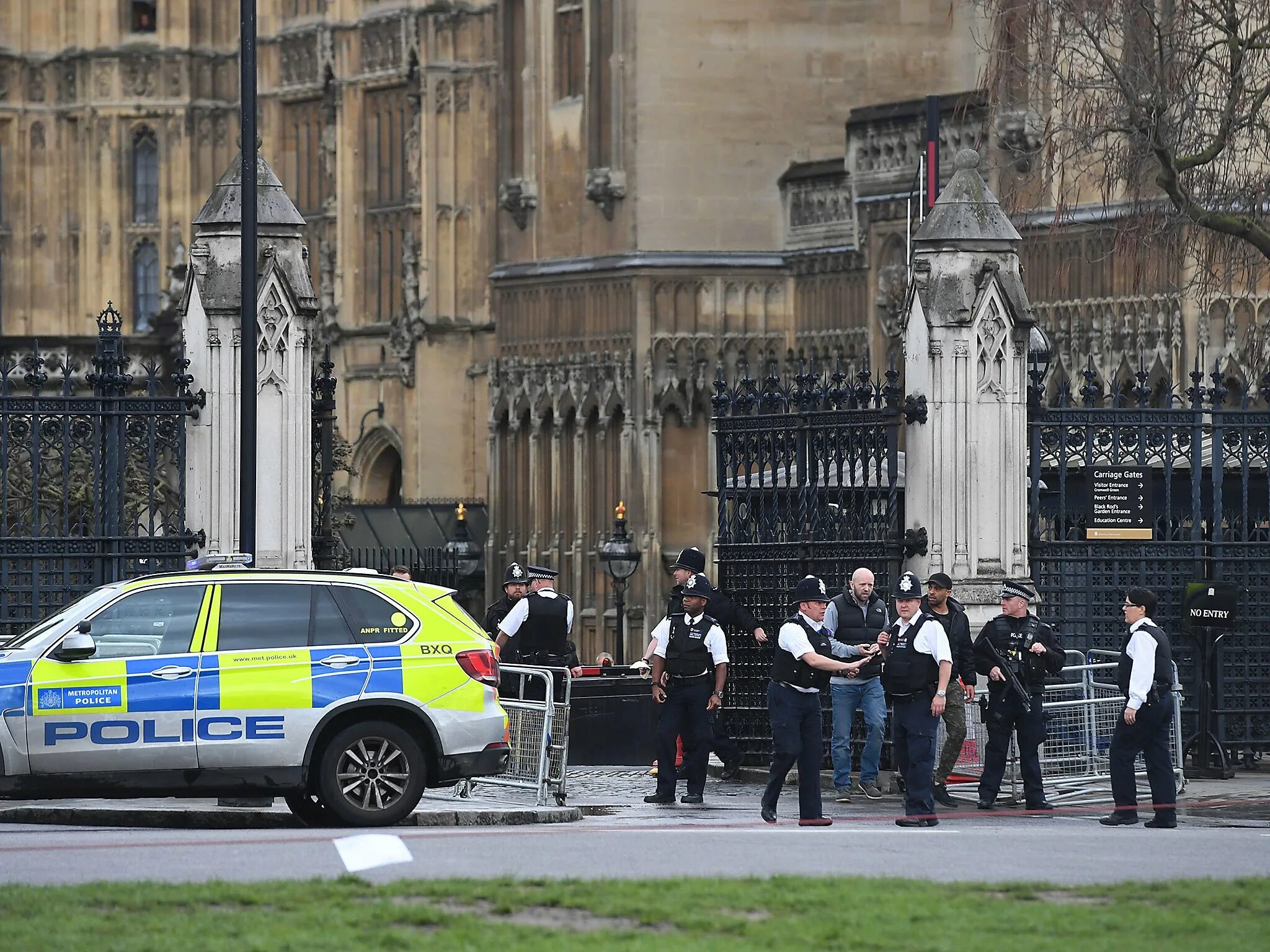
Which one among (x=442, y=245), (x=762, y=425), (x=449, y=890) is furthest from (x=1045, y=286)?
(x=449, y=890)

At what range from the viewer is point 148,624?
19.2 meters

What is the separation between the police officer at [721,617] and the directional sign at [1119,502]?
264 cm

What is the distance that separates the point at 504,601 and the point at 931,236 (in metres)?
4.56

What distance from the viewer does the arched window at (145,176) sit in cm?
6900

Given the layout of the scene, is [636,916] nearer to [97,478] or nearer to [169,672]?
[169,672]

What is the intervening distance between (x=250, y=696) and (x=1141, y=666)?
Result: 5.58 meters

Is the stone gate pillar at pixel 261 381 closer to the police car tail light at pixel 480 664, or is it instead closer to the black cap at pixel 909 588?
the police car tail light at pixel 480 664

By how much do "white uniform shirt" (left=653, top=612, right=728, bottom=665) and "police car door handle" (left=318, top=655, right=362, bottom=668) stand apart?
3.59 metres

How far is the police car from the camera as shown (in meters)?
19.0

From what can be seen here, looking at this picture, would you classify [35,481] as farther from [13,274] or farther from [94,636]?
[13,274]

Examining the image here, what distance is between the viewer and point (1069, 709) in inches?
892

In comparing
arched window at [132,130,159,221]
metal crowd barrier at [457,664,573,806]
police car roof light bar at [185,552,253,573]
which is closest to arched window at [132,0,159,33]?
arched window at [132,130,159,221]

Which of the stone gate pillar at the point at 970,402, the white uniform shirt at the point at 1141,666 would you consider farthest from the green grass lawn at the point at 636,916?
the stone gate pillar at the point at 970,402

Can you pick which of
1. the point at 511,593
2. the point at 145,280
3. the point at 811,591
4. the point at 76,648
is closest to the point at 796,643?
the point at 811,591
